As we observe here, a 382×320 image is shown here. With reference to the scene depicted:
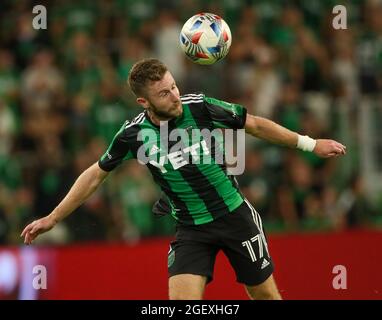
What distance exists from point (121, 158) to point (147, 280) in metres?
3.35

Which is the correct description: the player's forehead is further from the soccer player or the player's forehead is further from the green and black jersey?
the green and black jersey

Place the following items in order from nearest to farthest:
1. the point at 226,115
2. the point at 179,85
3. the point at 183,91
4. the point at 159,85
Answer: the point at 159,85
the point at 226,115
the point at 183,91
the point at 179,85

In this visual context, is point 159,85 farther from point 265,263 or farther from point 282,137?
point 265,263

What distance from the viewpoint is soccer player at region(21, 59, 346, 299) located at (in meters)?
7.12

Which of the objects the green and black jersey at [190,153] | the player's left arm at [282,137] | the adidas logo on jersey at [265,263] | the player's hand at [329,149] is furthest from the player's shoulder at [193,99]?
the adidas logo on jersey at [265,263]

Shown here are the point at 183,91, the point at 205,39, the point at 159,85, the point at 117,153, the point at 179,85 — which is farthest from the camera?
the point at 179,85

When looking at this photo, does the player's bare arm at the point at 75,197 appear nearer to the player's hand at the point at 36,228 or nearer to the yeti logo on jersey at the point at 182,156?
the player's hand at the point at 36,228

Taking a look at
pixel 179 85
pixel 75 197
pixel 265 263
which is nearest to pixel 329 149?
pixel 265 263

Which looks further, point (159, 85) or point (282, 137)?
point (282, 137)

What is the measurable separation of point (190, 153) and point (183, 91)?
504 cm

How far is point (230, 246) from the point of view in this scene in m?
7.22

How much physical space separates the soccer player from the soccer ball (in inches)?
16.2

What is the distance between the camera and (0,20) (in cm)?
1383
